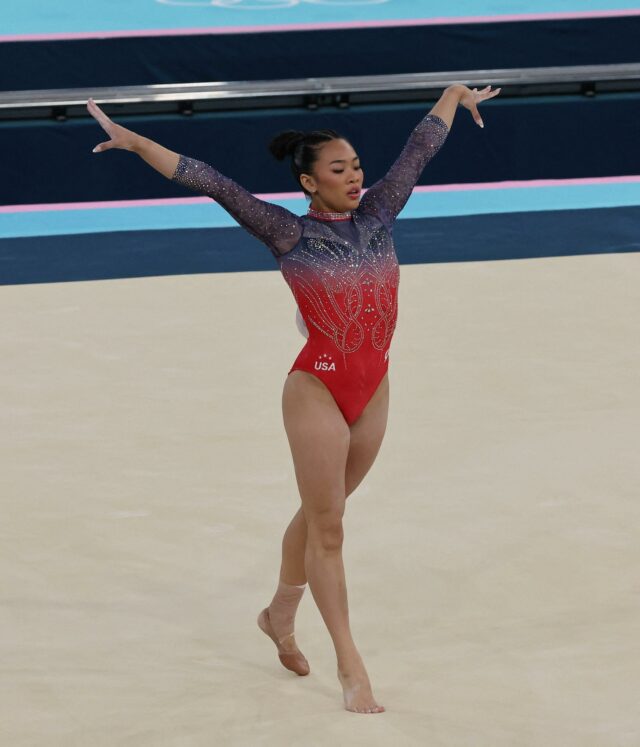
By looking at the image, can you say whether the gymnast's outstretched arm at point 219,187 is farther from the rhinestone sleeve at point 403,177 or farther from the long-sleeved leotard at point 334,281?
the rhinestone sleeve at point 403,177

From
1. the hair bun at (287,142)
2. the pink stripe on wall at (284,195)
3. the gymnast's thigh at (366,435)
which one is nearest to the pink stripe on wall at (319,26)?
the pink stripe on wall at (284,195)

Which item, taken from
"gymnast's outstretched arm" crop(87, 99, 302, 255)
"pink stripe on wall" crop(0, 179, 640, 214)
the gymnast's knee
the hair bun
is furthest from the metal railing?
the gymnast's knee

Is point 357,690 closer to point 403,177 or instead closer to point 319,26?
point 403,177

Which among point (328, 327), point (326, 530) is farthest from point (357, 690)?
point (328, 327)

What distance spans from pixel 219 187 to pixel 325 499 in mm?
946

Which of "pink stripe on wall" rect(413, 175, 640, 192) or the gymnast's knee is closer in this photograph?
the gymnast's knee

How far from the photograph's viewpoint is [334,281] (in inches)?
161

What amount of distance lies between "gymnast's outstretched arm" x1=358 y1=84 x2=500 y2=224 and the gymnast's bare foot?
1.33 meters

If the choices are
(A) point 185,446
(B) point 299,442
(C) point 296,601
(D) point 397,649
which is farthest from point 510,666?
(A) point 185,446

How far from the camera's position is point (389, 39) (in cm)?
1167

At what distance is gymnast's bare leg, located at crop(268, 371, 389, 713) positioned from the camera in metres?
3.98

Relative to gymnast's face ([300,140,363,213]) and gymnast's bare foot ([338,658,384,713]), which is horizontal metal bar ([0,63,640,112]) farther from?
gymnast's bare foot ([338,658,384,713])

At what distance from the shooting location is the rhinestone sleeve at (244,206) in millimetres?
4062

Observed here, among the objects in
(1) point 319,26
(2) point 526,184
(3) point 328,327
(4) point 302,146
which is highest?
(1) point 319,26
